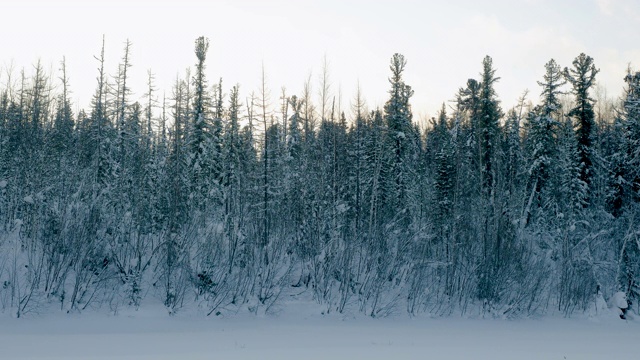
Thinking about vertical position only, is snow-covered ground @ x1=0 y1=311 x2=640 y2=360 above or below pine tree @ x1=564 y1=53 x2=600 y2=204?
below

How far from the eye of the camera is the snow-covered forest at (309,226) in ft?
58.0

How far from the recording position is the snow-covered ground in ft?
38.9

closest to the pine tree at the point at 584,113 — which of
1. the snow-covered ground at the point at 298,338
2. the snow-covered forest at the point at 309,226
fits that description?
the snow-covered forest at the point at 309,226

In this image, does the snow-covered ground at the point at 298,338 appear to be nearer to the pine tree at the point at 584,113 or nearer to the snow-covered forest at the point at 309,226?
the snow-covered forest at the point at 309,226

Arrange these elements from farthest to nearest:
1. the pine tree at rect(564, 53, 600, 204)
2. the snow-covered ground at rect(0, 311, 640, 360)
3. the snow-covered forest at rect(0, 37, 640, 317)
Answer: the pine tree at rect(564, 53, 600, 204)
the snow-covered forest at rect(0, 37, 640, 317)
the snow-covered ground at rect(0, 311, 640, 360)

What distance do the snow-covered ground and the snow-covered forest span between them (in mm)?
935

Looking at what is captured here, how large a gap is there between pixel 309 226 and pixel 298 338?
7683 millimetres

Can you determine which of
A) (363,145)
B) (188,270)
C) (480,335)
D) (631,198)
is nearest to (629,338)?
(480,335)

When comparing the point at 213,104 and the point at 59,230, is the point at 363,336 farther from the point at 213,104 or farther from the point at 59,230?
the point at 213,104

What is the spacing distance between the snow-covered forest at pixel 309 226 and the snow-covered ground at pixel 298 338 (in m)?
0.93

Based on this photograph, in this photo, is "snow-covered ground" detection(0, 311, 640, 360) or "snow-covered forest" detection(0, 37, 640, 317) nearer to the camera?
"snow-covered ground" detection(0, 311, 640, 360)

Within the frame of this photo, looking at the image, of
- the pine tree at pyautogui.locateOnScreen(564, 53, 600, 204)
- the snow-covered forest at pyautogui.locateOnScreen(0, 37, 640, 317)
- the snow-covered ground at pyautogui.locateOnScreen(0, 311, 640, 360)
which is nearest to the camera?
the snow-covered ground at pyautogui.locateOnScreen(0, 311, 640, 360)

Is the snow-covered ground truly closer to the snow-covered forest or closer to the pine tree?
the snow-covered forest

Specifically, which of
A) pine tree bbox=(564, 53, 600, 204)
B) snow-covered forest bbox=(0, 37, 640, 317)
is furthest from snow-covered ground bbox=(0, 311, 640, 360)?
pine tree bbox=(564, 53, 600, 204)
